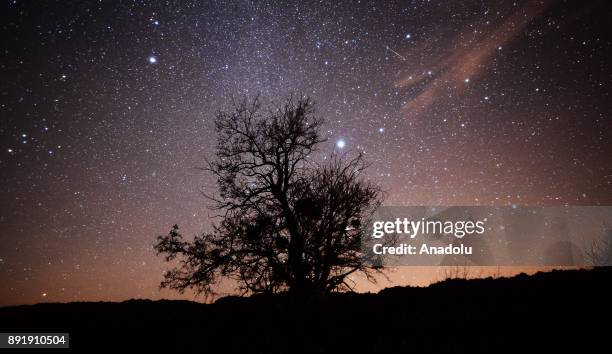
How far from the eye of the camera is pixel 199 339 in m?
6.77

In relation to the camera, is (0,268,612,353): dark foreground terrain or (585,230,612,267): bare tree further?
(585,230,612,267): bare tree

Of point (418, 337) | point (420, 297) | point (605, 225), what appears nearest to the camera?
point (418, 337)

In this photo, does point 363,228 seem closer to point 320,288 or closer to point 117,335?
point 320,288

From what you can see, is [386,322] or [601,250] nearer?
[386,322]

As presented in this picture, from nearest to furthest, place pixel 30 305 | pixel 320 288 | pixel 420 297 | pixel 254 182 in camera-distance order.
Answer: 1. pixel 420 297
2. pixel 30 305
3. pixel 320 288
4. pixel 254 182

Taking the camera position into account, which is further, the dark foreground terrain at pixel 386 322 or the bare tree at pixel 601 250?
the bare tree at pixel 601 250

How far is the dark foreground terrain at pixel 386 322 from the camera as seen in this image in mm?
5457

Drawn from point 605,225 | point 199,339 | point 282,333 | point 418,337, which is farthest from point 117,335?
point 605,225

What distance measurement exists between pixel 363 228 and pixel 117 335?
9472mm

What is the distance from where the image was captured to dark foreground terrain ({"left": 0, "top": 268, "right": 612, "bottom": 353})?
5457 millimetres

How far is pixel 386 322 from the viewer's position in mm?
6824

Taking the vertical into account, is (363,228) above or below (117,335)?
above

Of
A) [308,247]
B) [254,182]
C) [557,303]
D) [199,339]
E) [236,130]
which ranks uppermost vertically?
[236,130]

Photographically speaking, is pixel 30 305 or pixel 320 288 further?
pixel 320 288
